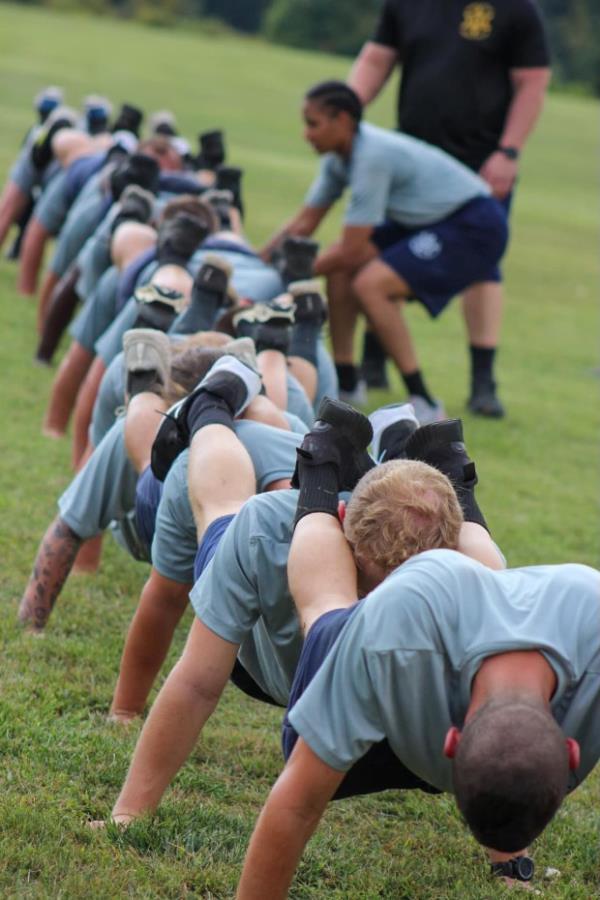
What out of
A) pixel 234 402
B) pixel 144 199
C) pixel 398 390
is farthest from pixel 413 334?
pixel 234 402

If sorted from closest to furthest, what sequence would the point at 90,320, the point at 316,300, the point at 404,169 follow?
1. the point at 316,300
2. the point at 90,320
3. the point at 404,169

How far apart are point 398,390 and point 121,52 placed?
90.0ft

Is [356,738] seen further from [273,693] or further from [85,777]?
[85,777]

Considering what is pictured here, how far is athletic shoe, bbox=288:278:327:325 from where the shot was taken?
5.36m

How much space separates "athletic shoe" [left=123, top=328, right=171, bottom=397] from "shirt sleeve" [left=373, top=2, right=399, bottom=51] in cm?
447

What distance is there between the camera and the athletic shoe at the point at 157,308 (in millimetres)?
4703

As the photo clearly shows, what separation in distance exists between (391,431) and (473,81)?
186 inches

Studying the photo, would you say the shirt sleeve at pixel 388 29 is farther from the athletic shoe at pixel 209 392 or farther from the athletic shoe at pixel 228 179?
the athletic shoe at pixel 209 392

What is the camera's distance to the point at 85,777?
11.0ft

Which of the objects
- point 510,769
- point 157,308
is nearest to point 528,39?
point 157,308

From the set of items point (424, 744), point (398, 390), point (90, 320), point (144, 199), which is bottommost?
point (398, 390)

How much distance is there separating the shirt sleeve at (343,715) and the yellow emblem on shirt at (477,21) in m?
5.82

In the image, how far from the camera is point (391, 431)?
3.57m

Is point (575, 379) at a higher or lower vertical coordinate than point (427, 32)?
lower
